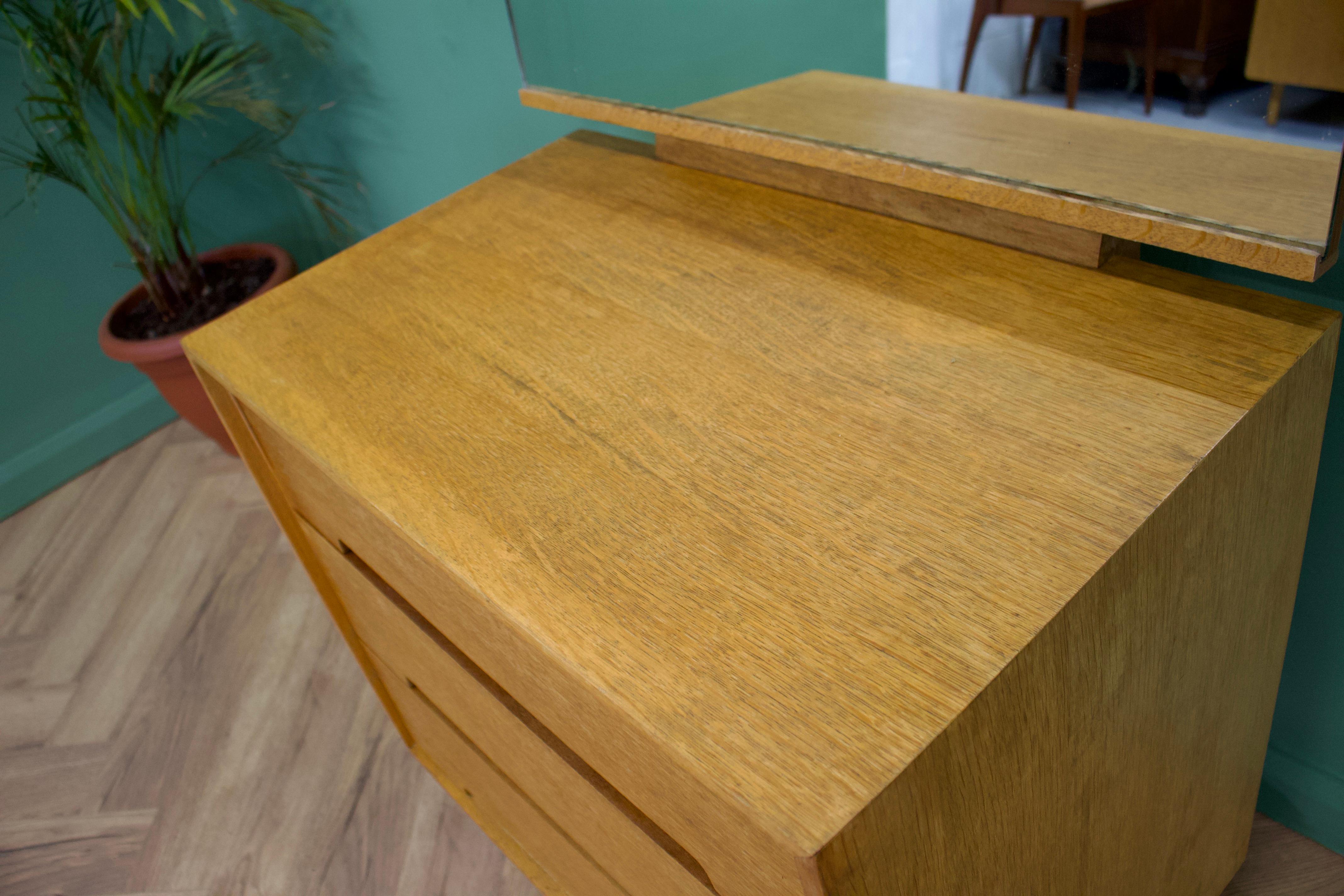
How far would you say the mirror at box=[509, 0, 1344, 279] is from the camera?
57cm

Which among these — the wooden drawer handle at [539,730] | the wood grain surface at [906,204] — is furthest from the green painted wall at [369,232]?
the wooden drawer handle at [539,730]

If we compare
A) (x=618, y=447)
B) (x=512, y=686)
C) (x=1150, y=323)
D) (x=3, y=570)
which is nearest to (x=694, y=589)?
(x=618, y=447)

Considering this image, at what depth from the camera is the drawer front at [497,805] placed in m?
0.87

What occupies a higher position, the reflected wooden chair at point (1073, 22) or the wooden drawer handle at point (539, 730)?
the reflected wooden chair at point (1073, 22)

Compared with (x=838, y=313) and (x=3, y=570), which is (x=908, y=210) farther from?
(x=3, y=570)

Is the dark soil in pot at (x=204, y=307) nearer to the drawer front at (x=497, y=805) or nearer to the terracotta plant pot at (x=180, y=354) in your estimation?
the terracotta plant pot at (x=180, y=354)

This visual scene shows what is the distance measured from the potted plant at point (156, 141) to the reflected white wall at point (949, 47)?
3.97 feet

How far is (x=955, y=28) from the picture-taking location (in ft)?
2.33

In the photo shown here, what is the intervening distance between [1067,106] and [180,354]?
183 cm

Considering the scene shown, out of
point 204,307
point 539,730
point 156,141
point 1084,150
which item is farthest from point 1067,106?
point 204,307

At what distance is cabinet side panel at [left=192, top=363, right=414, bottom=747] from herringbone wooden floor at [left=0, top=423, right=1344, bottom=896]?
0.20 meters

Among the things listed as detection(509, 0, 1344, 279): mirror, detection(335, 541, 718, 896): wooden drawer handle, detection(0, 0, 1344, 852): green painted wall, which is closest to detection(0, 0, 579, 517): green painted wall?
detection(0, 0, 1344, 852): green painted wall

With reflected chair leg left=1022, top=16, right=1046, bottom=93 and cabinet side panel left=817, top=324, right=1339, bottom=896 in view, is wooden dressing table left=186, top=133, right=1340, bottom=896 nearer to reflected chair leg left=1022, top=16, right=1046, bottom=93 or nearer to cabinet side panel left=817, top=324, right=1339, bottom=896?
cabinet side panel left=817, top=324, right=1339, bottom=896

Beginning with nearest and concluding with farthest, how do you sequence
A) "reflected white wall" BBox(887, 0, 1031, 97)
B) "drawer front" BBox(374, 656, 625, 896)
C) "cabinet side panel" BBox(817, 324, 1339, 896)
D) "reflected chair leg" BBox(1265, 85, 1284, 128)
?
"cabinet side panel" BBox(817, 324, 1339, 896), "reflected chair leg" BBox(1265, 85, 1284, 128), "reflected white wall" BBox(887, 0, 1031, 97), "drawer front" BBox(374, 656, 625, 896)
